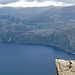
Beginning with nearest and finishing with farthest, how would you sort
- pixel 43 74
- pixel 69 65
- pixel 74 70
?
pixel 74 70
pixel 69 65
pixel 43 74

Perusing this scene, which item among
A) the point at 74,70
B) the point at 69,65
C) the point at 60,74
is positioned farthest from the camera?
the point at 69,65

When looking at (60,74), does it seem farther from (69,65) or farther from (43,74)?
(43,74)

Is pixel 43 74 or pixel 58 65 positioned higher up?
pixel 58 65

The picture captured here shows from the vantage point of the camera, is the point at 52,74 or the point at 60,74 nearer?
the point at 60,74

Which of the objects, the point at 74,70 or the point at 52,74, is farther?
the point at 52,74

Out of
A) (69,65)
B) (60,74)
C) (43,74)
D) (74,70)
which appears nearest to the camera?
(60,74)

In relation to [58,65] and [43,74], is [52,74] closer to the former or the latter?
[43,74]

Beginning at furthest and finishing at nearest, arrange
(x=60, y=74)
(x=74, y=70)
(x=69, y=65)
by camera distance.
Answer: (x=69, y=65)
(x=74, y=70)
(x=60, y=74)

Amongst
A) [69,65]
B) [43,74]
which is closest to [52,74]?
[43,74]

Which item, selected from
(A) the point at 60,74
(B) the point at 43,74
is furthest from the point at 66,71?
(B) the point at 43,74
